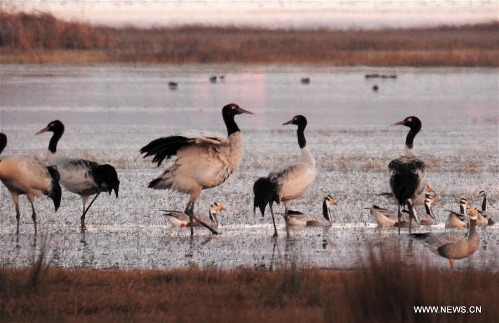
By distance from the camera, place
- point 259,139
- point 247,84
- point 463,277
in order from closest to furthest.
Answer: point 463,277 → point 259,139 → point 247,84

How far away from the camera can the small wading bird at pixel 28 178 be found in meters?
11.1

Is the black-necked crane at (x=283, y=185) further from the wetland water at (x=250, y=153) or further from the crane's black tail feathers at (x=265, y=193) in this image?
the wetland water at (x=250, y=153)

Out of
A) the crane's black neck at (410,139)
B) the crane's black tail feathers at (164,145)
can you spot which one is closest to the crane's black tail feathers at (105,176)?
the crane's black tail feathers at (164,145)

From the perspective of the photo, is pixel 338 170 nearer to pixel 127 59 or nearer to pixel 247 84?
pixel 247 84

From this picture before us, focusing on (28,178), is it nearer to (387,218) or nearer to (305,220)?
(305,220)

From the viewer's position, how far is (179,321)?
244 inches

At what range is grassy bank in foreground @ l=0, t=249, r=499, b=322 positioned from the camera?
618 centimetres

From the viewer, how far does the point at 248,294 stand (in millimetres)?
7637

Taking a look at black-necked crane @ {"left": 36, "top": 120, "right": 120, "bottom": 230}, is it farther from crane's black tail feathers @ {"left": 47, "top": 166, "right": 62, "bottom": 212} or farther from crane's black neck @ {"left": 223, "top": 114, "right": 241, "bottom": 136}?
crane's black neck @ {"left": 223, "top": 114, "right": 241, "bottom": 136}

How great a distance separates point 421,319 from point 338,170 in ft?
32.5

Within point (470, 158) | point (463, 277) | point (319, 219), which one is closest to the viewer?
point (463, 277)

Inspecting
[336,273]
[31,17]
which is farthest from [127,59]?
[336,273]

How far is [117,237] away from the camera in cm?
1063

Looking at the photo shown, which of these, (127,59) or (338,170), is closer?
(338,170)
